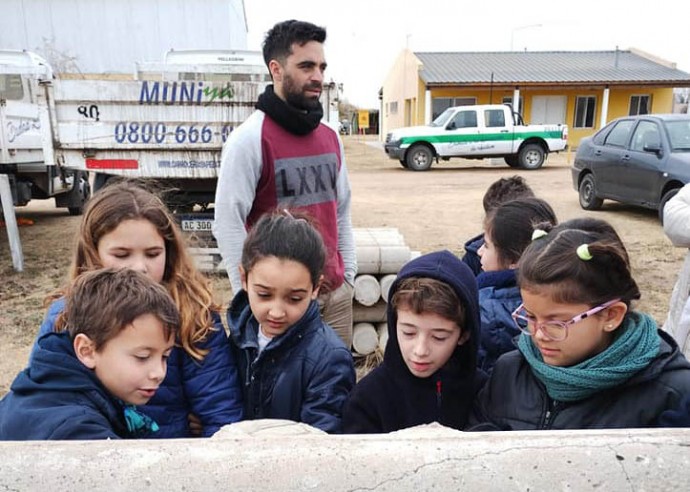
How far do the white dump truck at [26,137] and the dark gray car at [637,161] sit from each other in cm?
741

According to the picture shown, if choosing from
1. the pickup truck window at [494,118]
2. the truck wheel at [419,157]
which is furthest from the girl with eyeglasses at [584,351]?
the truck wheel at [419,157]

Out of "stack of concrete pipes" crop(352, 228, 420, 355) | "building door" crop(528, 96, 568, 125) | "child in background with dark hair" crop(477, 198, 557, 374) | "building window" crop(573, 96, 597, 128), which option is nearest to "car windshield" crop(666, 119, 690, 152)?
"stack of concrete pipes" crop(352, 228, 420, 355)

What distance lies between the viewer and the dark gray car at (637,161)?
308 inches

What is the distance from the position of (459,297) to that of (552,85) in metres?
25.4

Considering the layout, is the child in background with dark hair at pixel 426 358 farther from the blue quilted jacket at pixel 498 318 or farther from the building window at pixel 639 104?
the building window at pixel 639 104

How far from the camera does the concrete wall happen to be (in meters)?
0.85

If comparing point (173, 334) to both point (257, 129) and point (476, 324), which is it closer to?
point (476, 324)

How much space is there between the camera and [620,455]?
2.89ft

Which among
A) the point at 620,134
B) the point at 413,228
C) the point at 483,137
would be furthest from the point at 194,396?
the point at 483,137

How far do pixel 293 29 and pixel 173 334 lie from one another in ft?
5.01

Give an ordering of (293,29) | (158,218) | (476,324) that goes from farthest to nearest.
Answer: (293,29) → (158,218) → (476,324)

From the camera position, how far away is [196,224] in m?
5.65

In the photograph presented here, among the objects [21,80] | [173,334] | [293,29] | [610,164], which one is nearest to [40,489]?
A: [173,334]

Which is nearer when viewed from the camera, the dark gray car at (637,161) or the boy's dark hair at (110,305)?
the boy's dark hair at (110,305)
